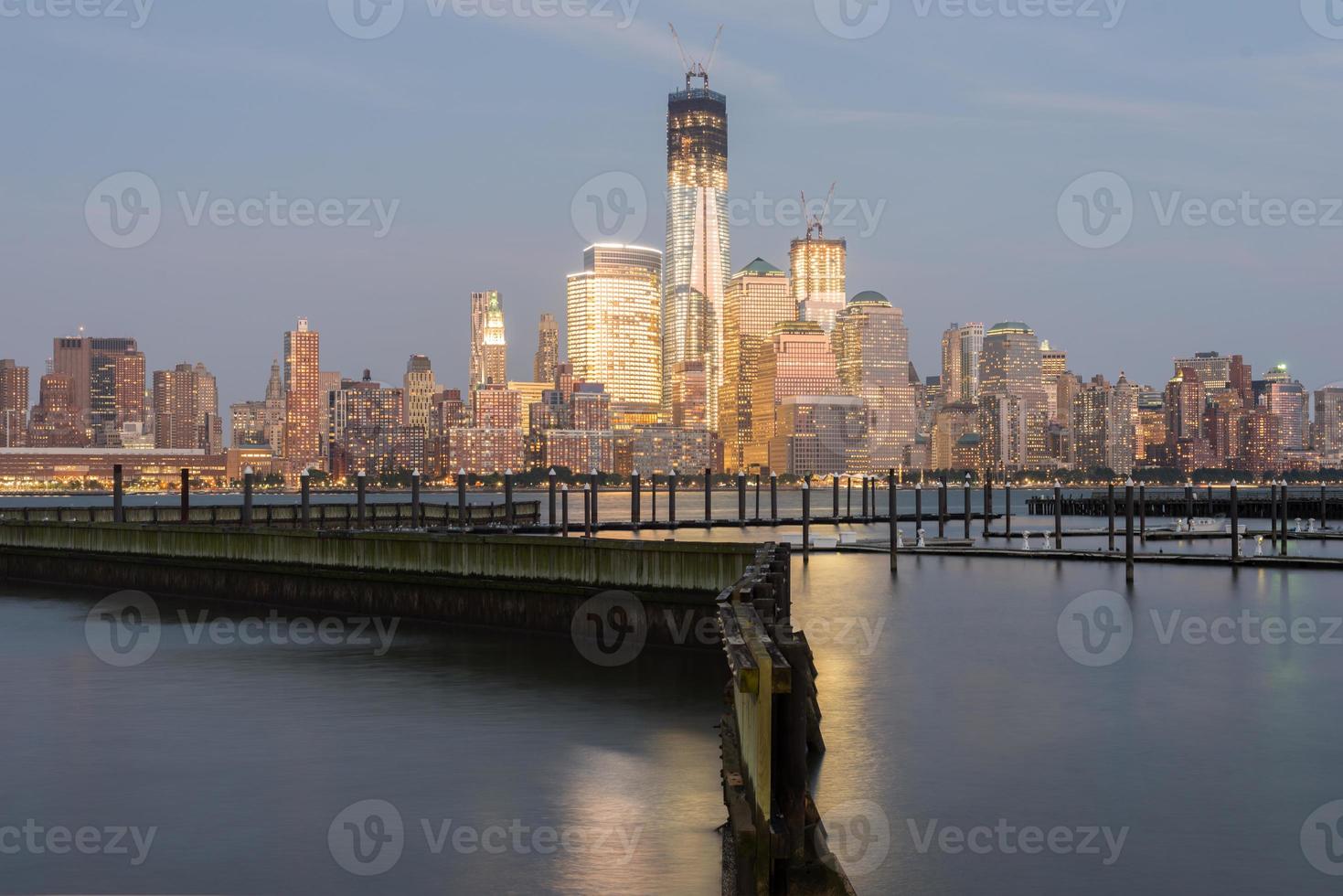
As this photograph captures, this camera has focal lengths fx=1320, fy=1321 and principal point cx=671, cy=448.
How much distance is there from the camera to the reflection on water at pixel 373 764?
17.0m

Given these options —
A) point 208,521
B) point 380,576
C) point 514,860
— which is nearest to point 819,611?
point 380,576

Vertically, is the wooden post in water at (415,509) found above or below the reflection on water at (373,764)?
above

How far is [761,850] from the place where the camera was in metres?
12.0

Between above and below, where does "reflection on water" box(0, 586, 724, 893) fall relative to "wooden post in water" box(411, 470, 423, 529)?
below

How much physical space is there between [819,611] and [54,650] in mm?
25977

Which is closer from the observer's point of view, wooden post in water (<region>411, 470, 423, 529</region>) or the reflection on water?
the reflection on water

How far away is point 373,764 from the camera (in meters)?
23.0

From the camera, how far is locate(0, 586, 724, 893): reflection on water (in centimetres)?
1703

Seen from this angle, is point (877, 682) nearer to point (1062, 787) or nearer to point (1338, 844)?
point (1062, 787)

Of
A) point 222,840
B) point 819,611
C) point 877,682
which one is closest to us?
point 222,840

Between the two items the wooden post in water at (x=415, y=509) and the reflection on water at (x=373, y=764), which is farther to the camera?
the wooden post in water at (x=415, y=509)

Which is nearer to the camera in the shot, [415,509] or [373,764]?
[373,764]

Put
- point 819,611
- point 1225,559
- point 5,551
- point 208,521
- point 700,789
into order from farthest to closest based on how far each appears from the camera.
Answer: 1. point 208,521
2. point 1225,559
3. point 5,551
4. point 819,611
5. point 700,789

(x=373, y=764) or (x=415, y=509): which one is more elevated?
(x=415, y=509)
